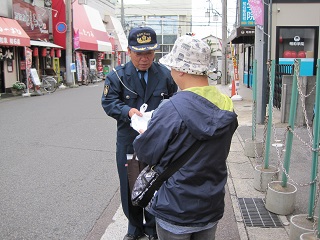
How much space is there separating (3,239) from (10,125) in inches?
266

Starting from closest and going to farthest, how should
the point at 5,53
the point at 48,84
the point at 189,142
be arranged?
the point at 189,142 → the point at 5,53 → the point at 48,84

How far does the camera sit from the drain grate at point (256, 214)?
3734 millimetres

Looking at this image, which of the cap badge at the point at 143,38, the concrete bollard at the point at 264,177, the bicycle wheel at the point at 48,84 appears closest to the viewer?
the cap badge at the point at 143,38

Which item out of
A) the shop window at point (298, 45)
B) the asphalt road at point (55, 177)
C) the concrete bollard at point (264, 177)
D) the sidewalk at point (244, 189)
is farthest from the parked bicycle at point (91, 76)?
the concrete bollard at point (264, 177)

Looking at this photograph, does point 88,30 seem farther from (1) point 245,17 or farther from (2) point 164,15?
(2) point 164,15

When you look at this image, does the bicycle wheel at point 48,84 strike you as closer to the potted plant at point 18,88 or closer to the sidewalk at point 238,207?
the potted plant at point 18,88

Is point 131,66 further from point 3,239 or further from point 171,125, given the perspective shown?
point 3,239

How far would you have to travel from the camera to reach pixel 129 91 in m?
3.05

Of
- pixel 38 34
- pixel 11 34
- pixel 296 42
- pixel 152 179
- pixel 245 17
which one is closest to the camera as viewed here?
pixel 152 179

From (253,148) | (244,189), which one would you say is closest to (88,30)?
(253,148)

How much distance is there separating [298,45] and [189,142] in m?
11.8

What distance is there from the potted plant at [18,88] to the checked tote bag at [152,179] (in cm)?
1783

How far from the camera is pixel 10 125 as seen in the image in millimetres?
9727

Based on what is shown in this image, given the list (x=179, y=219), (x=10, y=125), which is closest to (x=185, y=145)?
(x=179, y=219)
